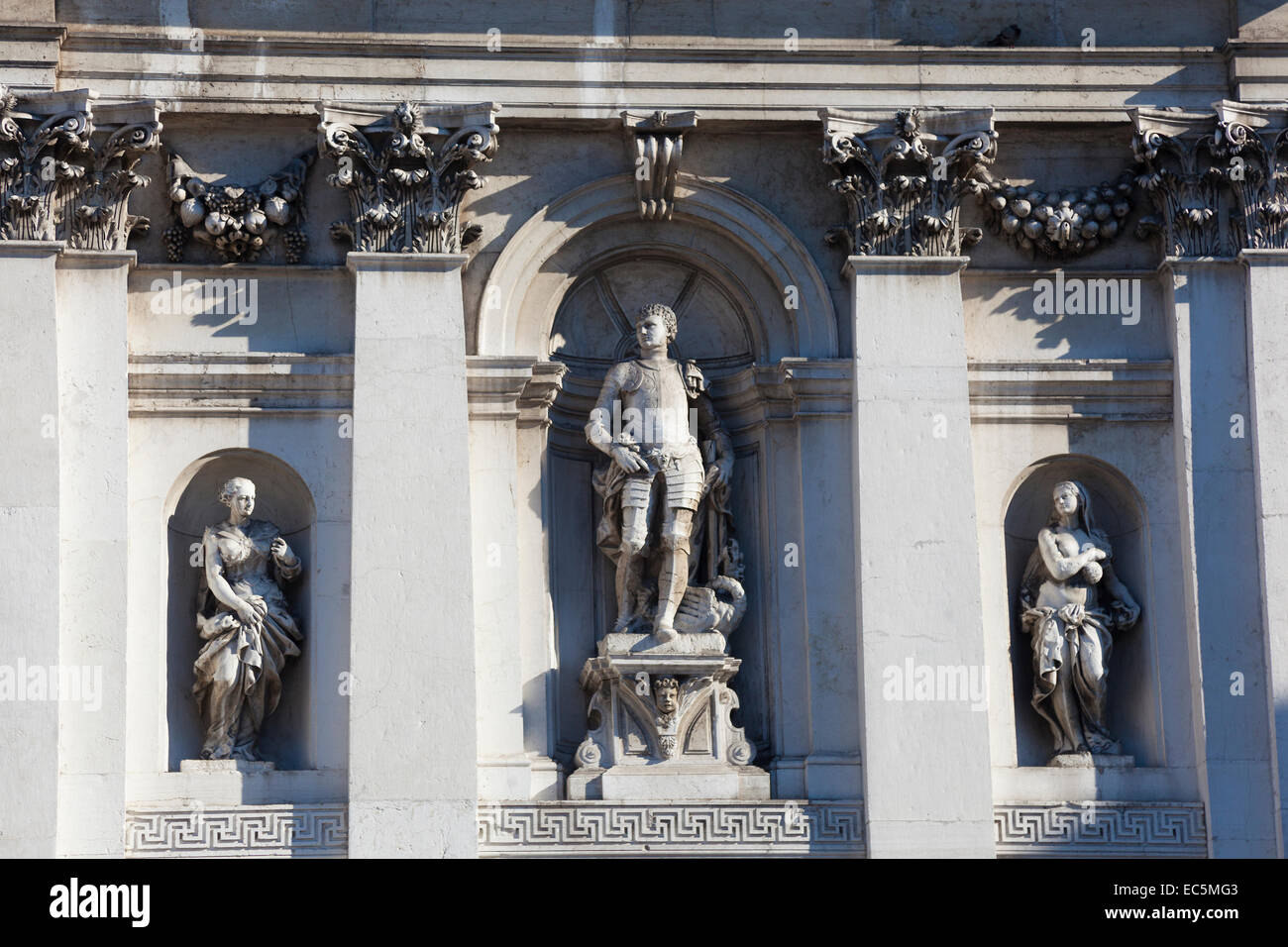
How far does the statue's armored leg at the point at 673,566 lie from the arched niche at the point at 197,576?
2909mm

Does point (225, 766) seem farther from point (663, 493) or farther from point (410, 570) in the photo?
point (663, 493)

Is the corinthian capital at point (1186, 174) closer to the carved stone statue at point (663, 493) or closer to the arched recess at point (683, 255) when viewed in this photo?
the arched recess at point (683, 255)

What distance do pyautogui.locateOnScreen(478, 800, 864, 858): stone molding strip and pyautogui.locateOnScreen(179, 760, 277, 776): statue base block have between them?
1.86 m

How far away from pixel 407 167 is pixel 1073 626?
22.2 feet

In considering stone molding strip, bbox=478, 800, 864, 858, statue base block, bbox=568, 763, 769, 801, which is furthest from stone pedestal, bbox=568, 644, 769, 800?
stone molding strip, bbox=478, 800, 864, 858

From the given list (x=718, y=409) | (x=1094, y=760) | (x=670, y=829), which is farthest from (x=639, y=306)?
(x=1094, y=760)

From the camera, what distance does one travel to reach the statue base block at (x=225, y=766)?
26062 mm

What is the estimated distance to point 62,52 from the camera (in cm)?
2712

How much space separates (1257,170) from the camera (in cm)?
2741

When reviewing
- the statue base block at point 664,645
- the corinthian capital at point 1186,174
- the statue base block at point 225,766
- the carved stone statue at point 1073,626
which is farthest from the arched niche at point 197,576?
the corinthian capital at point 1186,174

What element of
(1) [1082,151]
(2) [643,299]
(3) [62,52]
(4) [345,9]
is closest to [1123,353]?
(1) [1082,151]

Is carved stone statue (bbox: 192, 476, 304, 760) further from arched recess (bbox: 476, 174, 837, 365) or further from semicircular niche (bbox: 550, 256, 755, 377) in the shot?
semicircular niche (bbox: 550, 256, 755, 377)

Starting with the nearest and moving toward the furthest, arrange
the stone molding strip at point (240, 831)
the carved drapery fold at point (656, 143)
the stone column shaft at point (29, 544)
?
1. the stone column shaft at point (29, 544)
2. the stone molding strip at point (240, 831)
3. the carved drapery fold at point (656, 143)

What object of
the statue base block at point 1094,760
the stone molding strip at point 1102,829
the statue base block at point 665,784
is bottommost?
the stone molding strip at point 1102,829
